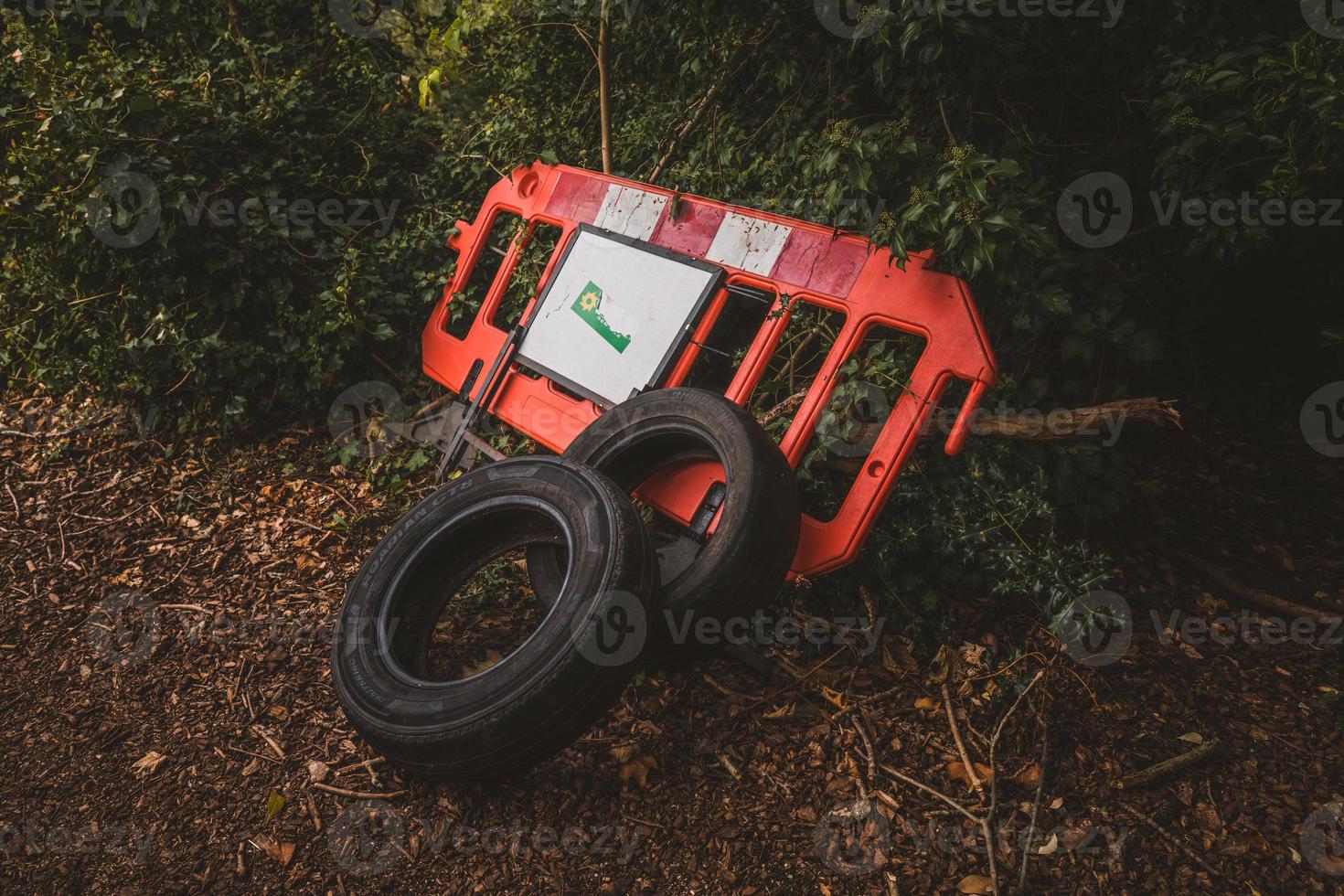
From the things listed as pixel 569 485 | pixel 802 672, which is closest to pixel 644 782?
pixel 802 672

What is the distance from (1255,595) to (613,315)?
3.05m

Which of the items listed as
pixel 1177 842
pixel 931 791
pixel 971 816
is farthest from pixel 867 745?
pixel 1177 842

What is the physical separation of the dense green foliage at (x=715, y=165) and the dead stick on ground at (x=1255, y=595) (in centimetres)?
50

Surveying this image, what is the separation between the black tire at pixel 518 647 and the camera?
7.87 feet

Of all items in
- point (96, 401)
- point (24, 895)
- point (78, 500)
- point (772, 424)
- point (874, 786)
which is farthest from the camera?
point (96, 401)

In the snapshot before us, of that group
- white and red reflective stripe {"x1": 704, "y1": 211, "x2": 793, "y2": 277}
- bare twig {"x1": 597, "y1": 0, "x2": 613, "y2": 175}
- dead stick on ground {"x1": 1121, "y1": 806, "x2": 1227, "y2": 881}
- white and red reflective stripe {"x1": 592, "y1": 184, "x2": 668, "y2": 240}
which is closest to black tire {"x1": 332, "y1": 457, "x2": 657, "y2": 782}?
white and red reflective stripe {"x1": 704, "y1": 211, "x2": 793, "y2": 277}

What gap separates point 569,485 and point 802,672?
3.68ft

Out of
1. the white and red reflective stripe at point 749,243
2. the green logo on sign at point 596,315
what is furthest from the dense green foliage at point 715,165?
the green logo on sign at point 596,315

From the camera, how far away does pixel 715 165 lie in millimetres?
4355

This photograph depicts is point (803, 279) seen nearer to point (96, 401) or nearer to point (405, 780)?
point (405, 780)

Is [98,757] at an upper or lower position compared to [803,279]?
lower

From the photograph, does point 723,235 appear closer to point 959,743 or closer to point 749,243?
point 749,243

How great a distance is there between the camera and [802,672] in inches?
116

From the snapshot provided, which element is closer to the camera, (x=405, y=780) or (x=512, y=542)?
(x=405, y=780)
